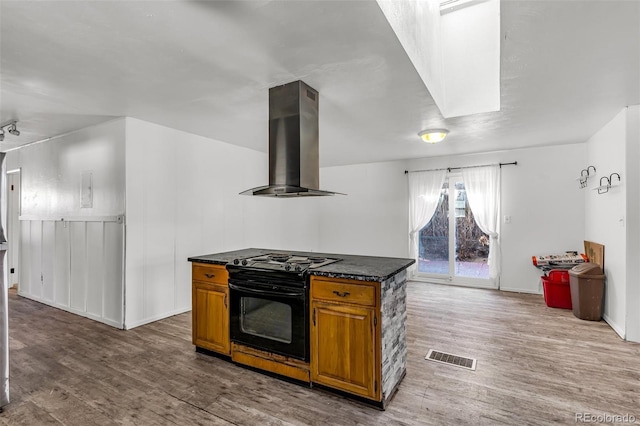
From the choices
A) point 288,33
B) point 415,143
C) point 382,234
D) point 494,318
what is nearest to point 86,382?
point 288,33

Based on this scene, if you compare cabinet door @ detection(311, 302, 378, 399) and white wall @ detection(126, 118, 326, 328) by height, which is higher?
white wall @ detection(126, 118, 326, 328)

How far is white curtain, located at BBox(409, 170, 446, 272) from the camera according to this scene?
5984 mm

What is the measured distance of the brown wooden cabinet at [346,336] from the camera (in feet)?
6.91

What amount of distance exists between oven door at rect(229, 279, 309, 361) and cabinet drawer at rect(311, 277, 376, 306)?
0.12 metres

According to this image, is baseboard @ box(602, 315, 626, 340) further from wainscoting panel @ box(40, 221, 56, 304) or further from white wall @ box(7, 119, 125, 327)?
wainscoting panel @ box(40, 221, 56, 304)

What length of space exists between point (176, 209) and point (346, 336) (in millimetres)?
3073

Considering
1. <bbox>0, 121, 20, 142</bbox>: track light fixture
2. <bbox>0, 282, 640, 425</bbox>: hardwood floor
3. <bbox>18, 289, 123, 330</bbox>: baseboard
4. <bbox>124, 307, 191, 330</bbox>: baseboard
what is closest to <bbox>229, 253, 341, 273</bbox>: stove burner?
<bbox>0, 282, 640, 425</bbox>: hardwood floor

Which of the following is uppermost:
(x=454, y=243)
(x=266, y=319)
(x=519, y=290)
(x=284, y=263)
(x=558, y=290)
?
(x=284, y=263)

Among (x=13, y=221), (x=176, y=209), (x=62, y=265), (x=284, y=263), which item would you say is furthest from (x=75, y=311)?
(x=284, y=263)

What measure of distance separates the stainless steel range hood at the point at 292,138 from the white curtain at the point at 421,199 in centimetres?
387

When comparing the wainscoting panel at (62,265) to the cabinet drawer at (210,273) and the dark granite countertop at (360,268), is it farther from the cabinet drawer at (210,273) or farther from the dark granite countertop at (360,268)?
the dark granite countertop at (360,268)

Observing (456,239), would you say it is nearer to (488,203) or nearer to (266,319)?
(488,203)

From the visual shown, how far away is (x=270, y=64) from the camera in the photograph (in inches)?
92.4

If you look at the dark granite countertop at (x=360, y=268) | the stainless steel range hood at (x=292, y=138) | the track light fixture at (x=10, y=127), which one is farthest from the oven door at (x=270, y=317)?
the track light fixture at (x=10, y=127)
